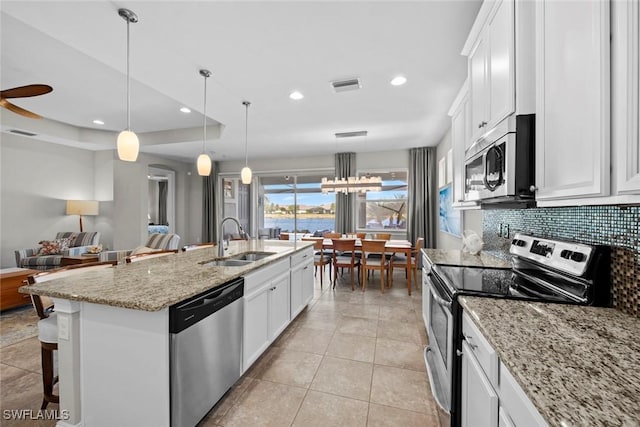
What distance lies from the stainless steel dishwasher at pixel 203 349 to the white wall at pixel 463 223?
2672 millimetres

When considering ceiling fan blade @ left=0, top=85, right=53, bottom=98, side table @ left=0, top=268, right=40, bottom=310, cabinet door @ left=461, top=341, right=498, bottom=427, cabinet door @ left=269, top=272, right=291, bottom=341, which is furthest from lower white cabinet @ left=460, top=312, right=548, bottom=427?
side table @ left=0, top=268, right=40, bottom=310

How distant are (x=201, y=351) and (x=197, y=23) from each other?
227 centimetres

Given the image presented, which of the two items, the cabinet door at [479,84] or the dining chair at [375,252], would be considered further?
the dining chair at [375,252]

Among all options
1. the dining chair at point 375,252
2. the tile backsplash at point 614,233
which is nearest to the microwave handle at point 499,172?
the tile backsplash at point 614,233

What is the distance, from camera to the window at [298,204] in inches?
267

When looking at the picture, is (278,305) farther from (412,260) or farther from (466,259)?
(412,260)

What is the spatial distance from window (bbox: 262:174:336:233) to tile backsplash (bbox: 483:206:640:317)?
5085mm

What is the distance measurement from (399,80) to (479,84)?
4.10 ft

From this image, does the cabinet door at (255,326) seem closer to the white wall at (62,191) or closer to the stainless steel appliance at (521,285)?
the stainless steel appliance at (521,285)

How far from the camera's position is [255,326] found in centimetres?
199

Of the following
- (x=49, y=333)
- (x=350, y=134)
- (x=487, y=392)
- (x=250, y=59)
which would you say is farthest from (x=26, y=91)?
(x=350, y=134)

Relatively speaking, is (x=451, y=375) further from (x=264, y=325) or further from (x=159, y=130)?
(x=159, y=130)

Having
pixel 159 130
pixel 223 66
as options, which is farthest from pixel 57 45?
pixel 159 130

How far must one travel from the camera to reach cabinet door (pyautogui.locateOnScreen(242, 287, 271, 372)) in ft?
6.09
